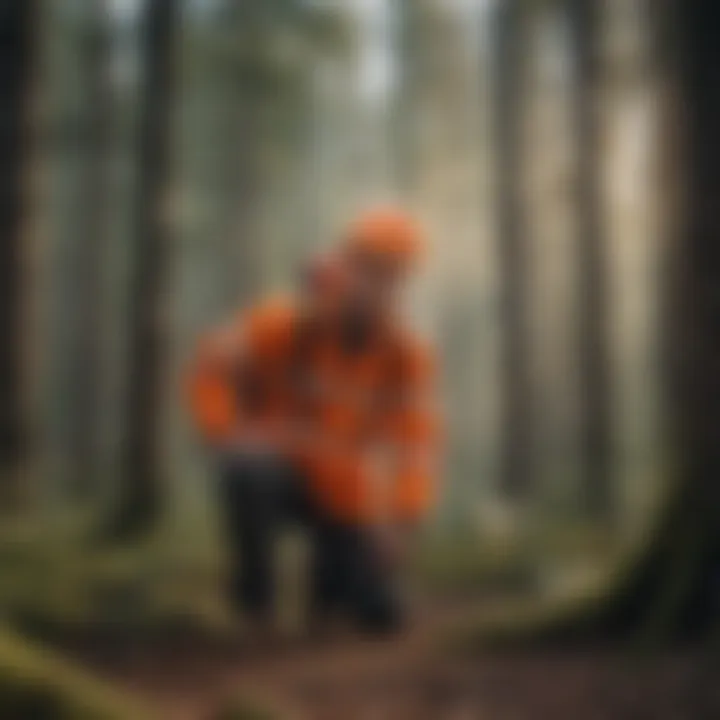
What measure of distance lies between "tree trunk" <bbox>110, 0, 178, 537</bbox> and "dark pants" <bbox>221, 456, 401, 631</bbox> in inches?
8.9

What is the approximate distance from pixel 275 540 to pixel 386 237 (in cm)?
57

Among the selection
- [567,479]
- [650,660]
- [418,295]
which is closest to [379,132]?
[418,295]

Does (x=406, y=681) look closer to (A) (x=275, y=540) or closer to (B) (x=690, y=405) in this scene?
(A) (x=275, y=540)

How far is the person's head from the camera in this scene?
2.29 m

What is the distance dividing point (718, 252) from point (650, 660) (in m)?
0.74

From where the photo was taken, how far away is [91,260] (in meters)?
2.83

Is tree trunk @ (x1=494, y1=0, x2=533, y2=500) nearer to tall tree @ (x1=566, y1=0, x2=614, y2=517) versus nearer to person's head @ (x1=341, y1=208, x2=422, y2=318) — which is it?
tall tree @ (x1=566, y1=0, x2=614, y2=517)

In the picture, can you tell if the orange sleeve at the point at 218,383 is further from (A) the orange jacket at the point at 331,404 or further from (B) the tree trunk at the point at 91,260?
(B) the tree trunk at the point at 91,260

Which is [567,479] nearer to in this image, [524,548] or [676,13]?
[524,548]

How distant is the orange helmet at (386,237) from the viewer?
229 centimetres

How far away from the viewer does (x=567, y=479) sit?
8.18 ft

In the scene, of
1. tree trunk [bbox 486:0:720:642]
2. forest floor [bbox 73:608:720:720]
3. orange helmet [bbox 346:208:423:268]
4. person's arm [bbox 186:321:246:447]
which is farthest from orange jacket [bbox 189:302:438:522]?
tree trunk [bbox 486:0:720:642]

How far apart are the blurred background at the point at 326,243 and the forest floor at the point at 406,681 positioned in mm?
71

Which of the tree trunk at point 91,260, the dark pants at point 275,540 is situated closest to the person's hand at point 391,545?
the dark pants at point 275,540
